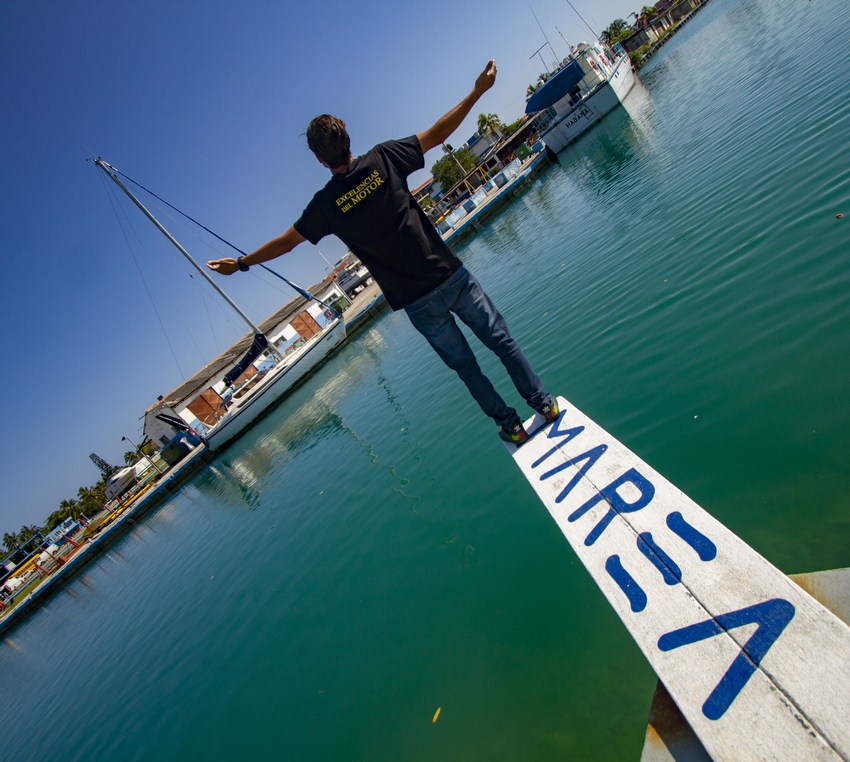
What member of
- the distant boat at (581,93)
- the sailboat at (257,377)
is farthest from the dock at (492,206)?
the sailboat at (257,377)

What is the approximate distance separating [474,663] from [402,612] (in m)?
1.25

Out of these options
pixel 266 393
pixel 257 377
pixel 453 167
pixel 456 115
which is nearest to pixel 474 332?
pixel 456 115

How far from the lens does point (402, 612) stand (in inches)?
185

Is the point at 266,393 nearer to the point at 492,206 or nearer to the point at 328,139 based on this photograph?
the point at 492,206

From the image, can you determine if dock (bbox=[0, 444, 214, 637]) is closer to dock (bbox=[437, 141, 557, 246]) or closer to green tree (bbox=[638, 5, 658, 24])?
dock (bbox=[437, 141, 557, 246])

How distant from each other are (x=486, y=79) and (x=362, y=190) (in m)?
1.01

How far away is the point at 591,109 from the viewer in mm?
34375

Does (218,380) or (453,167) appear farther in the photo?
(453,167)

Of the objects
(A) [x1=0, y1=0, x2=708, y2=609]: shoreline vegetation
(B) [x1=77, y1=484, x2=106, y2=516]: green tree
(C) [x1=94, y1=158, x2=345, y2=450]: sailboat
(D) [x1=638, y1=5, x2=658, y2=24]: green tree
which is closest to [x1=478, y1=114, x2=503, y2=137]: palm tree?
(A) [x1=0, y1=0, x2=708, y2=609]: shoreline vegetation

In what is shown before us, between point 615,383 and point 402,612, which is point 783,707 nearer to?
point 402,612

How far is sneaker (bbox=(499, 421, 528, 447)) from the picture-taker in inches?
137

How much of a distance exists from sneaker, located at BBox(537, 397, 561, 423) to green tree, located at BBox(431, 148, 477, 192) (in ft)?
229

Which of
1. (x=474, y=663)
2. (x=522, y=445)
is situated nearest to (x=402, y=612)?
(x=474, y=663)

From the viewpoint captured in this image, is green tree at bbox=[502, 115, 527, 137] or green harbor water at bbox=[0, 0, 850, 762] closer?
green harbor water at bbox=[0, 0, 850, 762]
